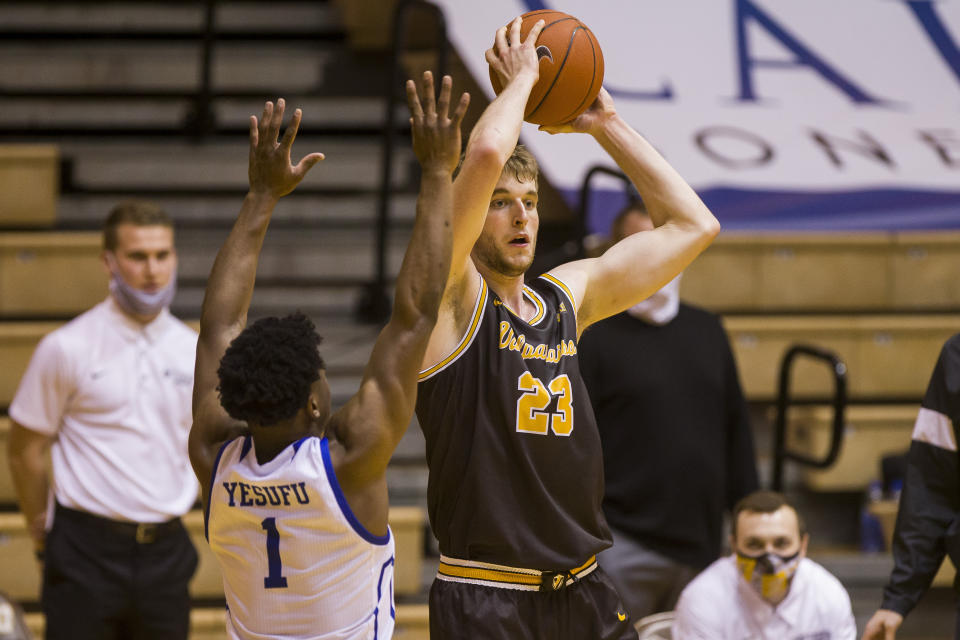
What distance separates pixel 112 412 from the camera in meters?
4.23

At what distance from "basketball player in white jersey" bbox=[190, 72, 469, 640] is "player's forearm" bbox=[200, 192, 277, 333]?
1.01 ft

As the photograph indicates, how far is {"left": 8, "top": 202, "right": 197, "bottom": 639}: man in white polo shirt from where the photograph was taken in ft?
13.4

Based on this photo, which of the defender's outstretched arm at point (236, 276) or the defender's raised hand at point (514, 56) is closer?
the defender's outstretched arm at point (236, 276)

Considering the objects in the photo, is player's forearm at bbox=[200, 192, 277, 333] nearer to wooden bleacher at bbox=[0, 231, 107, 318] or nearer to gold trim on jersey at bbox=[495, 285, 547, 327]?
gold trim on jersey at bbox=[495, 285, 547, 327]

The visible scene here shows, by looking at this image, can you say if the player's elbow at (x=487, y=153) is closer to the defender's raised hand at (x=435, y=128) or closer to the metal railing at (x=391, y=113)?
the defender's raised hand at (x=435, y=128)

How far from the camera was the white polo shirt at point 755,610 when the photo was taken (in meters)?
3.85

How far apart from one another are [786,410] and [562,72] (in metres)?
2.81

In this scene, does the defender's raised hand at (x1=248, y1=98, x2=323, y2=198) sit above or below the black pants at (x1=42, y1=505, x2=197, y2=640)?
above

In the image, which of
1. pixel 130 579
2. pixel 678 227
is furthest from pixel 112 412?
pixel 678 227

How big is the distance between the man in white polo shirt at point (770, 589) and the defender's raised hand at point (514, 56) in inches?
74.5

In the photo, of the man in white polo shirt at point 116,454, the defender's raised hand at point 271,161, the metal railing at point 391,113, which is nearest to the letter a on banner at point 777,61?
the metal railing at point 391,113

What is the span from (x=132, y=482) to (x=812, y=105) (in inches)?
152

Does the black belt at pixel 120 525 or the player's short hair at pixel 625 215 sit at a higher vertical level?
the player's short hair at pixel 625 215

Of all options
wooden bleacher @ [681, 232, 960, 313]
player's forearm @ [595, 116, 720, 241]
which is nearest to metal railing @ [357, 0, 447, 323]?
wooden bleacher @ [681, 232, 960, 313]
